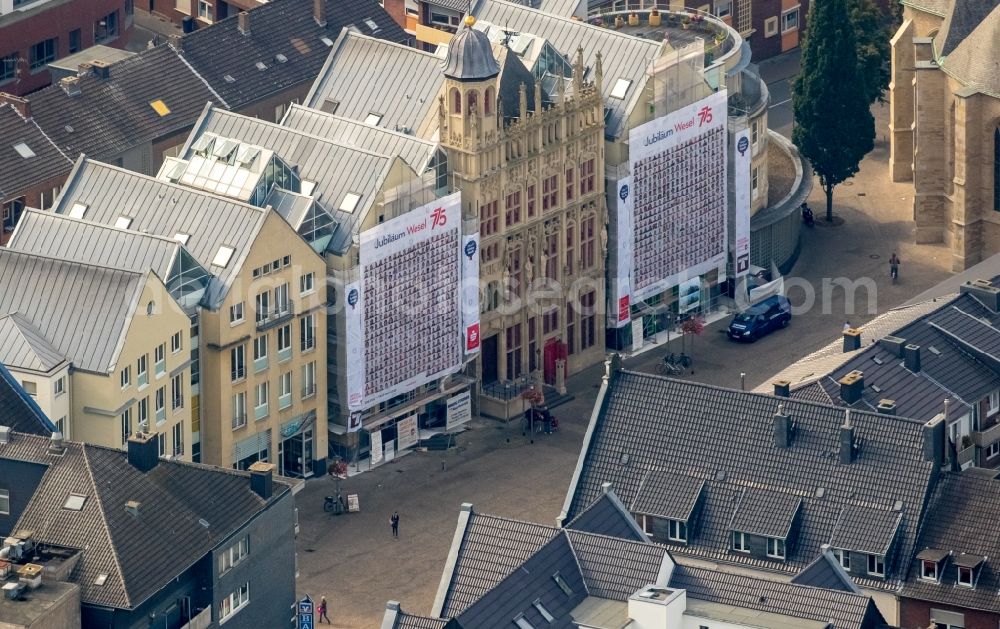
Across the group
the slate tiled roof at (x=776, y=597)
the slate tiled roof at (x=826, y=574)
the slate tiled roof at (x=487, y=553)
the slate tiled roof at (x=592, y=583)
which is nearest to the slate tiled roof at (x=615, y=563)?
the slate tiled roof at (x=592, y=583)

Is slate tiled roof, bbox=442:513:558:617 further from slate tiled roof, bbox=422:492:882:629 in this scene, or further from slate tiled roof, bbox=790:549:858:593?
Result: slate tiled roof, bbox=790:549:858:593

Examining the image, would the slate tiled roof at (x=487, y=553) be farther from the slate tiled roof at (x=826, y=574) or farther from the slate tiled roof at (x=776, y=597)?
the slate tiled roof at (x=826, y=574)

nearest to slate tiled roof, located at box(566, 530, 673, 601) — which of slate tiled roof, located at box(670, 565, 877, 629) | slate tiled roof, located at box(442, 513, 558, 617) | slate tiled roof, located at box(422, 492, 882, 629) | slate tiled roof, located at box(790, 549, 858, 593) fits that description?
slate tiled roof, located at box(422, 492, 882, 629)

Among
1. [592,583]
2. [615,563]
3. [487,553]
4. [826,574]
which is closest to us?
[592,583]

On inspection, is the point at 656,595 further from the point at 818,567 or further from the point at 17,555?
the point at 17,555

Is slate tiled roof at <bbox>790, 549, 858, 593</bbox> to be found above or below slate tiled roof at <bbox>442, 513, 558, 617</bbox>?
below

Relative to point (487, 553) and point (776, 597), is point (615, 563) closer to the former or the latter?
point (487, 553)

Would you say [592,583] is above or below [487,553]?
below

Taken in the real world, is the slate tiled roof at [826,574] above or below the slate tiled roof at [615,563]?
below

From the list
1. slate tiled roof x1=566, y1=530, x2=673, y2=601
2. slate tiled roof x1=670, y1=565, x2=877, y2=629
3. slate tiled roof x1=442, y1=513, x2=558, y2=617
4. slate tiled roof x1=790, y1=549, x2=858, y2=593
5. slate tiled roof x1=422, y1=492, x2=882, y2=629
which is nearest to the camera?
slate tiled roof x1=670, y1=565, x2=877, y2=629

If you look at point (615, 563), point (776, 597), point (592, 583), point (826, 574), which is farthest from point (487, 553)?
point (826, 574)
